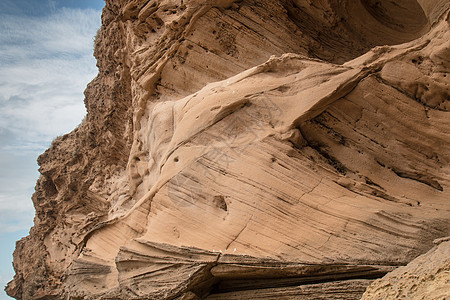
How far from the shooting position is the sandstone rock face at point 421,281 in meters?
3.11

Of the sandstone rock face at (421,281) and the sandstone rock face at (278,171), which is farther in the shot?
the sandstone rock face at (278,171)

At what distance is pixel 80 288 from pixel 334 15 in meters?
6.37

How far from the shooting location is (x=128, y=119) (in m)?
10.9

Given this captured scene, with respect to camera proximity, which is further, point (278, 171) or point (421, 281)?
point (278, 171)

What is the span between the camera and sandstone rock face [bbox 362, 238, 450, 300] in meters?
3.11

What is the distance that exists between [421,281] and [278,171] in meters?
2.26

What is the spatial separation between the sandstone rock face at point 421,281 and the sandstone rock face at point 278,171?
64 cm

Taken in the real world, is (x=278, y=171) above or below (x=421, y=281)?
above

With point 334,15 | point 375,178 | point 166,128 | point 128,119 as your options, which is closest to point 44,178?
point 128,119

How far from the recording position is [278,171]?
17.1 ft

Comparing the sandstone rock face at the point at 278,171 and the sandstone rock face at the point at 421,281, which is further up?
the sandstone rock face at the point at 278,171

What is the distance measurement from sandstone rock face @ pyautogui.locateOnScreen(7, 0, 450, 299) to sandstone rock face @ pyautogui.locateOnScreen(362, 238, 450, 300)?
2.11 ft

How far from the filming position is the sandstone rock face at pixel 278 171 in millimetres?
4613

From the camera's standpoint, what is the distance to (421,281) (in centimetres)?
328
